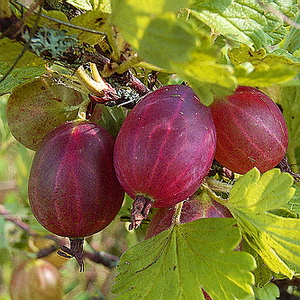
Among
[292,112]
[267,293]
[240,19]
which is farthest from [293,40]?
[267,293]

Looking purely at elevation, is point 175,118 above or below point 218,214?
above

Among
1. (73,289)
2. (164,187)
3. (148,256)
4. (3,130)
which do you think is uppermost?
(164,187)

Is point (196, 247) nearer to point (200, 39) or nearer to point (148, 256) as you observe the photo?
point (148, 256)

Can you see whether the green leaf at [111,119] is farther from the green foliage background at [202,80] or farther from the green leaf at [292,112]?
the green leaf at [292,112]

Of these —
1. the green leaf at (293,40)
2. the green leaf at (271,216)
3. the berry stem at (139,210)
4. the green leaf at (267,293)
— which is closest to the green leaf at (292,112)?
the green leaf at (293,40)

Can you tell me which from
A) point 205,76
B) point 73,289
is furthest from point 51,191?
point 73,289

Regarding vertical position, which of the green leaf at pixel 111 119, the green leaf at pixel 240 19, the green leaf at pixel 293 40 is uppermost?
the green leaf at pixel 240 19
